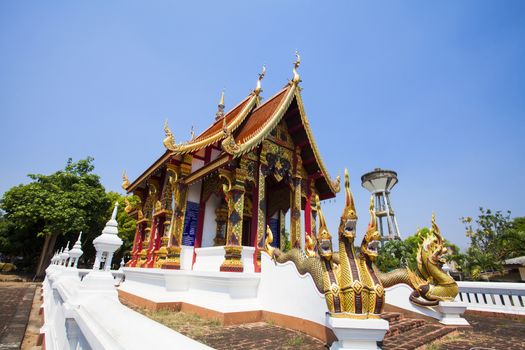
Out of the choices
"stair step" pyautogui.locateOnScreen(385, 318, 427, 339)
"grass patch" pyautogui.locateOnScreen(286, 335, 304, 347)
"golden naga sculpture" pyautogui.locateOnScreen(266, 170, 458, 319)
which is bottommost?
"grass patch" pyautogui.locateOnScreen(286, 335, 304, 347)

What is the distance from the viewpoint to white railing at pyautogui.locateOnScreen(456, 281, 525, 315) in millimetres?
6868

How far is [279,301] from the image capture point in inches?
224

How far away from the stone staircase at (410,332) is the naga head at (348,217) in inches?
71.5

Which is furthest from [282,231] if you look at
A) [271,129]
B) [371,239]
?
[371,239]

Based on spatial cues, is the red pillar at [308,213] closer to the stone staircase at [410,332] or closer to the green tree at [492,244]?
the stone staircase at [410,332]

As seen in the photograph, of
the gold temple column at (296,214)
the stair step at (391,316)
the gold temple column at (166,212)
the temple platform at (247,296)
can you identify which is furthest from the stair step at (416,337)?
the gold temple column at (166,212)

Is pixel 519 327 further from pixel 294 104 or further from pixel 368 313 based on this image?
pixel 294 104

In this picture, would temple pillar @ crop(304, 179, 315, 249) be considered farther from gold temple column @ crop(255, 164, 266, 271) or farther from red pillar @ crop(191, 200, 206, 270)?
red pillar @ crop(191, 200, 206, 270)

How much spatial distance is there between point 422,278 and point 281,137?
5374mm

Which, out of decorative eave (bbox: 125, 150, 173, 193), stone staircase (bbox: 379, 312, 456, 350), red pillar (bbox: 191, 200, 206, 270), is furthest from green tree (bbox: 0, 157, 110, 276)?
stone staircase (bbox: 379, 312, 456, 350)

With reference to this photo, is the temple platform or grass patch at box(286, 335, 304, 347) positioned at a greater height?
the temple platform

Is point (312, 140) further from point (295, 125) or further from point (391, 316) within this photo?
point (391, 316)

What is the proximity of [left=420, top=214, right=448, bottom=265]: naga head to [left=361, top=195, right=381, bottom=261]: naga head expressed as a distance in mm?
3500

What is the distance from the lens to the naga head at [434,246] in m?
6.36
